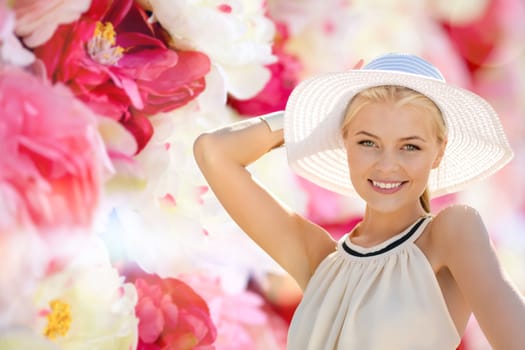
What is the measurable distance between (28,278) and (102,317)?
15 centimetres

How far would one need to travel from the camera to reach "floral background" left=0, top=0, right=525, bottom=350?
4.28 ft

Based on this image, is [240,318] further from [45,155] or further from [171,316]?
[45,155]

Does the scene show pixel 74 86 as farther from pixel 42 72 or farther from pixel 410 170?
pixel 410 170

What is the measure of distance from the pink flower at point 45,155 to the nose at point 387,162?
0.44 m

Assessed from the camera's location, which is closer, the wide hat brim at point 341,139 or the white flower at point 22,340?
the wide hat brim at point 341,139

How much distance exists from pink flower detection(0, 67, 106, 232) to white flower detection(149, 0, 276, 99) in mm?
224

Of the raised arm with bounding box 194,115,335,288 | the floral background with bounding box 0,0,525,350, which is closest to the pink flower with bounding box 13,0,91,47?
the floral background with bounding box 0,0,525,350

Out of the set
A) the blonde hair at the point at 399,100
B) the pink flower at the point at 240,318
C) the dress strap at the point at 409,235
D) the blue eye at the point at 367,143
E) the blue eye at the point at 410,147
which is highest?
the blonde hair at the point at 399,100

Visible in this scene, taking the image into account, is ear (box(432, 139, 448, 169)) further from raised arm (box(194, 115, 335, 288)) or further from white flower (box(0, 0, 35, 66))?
white flower (box(0, 0, 35, 66))

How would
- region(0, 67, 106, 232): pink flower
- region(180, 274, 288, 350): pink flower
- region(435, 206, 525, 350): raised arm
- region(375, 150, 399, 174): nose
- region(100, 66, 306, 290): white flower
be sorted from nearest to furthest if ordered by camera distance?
1. region(435, 206, 525, 350): raised arm
2. region(375, 150, 399, 174): nose
3. region(0, 67, 106, 232): pink flower
4. region(100, 66, 306, 290): white flower
5. region(180, 274, 288, 350): pink flower

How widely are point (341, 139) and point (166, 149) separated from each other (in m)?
0.31

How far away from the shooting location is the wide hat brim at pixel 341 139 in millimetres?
1178

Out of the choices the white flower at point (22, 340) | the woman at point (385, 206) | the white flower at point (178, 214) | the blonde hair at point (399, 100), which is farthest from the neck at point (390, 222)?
→ the white flower at point (22, 340)

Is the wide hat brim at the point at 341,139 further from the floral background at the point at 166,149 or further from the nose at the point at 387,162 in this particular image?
the floral background at the point at 166,149
